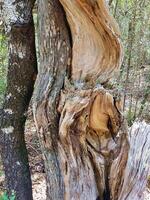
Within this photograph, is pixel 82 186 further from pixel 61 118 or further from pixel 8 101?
pixel 8 101

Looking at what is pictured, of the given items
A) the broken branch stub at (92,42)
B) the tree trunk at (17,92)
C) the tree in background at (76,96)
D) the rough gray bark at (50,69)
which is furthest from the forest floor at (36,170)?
the broken branch stub at (92,42)

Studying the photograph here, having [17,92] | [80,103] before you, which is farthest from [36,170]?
[80,103]

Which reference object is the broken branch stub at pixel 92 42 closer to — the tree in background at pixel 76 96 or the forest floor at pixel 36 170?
the tree in background at pixel 76 96

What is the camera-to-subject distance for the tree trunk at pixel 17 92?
314 centimetres

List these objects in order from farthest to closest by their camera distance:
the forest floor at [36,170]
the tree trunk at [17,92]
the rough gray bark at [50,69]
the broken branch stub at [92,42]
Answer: the forest floor at [36,170]
the tree trunk at [17,92]
the rough gray bark at [50,69]
the broken branch stub at [92,42]

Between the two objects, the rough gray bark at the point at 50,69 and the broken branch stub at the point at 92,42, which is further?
the rough gray bark at the point at 50,69

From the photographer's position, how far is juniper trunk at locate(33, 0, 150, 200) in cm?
281

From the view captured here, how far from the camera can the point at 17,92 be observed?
10.9 feet

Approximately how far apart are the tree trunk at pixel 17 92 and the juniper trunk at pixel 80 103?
24cm

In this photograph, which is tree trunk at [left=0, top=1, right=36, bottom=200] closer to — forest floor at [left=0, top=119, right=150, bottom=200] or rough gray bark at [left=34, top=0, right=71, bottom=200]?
rough gray bark at [left=34, top=0, right=71, bottom=200]

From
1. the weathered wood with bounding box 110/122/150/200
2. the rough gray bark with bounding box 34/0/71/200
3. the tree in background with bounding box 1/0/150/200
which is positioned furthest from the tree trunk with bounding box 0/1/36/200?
the weathered wood with bounding box 110/122/150/200

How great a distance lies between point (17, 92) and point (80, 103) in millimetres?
731

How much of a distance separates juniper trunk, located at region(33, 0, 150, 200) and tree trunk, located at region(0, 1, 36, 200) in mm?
244

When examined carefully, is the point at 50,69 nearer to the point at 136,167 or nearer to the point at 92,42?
the point at 92,42
